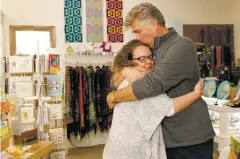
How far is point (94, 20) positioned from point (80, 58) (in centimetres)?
81

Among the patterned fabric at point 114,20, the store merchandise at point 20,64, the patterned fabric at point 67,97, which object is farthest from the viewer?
the patterned fabric at point 114,20

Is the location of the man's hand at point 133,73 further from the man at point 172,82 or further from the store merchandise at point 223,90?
the store merchandise at point 223,90

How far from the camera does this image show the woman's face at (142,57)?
160 cm

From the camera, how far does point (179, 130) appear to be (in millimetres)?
1569

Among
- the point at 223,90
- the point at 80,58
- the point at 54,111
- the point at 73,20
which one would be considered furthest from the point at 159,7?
the point at 54,111

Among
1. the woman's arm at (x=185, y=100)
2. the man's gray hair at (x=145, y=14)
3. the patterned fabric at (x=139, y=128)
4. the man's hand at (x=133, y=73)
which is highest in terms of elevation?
the man's gray hair at (x=145, y=14)

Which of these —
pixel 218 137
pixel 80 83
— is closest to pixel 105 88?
pixel 80 83

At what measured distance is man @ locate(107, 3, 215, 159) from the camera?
57.6 inches

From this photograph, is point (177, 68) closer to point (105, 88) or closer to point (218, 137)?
point (218, 137)

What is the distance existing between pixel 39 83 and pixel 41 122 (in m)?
0.48

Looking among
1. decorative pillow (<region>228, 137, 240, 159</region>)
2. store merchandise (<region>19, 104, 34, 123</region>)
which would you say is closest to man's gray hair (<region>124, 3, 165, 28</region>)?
decorative pillow (<region>228, 137, 240, 159</region>)

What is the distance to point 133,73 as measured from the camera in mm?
1557

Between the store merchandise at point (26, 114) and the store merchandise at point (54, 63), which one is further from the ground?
the store merchandise at point (54, 63)

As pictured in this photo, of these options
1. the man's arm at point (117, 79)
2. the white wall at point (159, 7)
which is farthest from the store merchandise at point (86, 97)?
the man's arm at point (117, 79)
